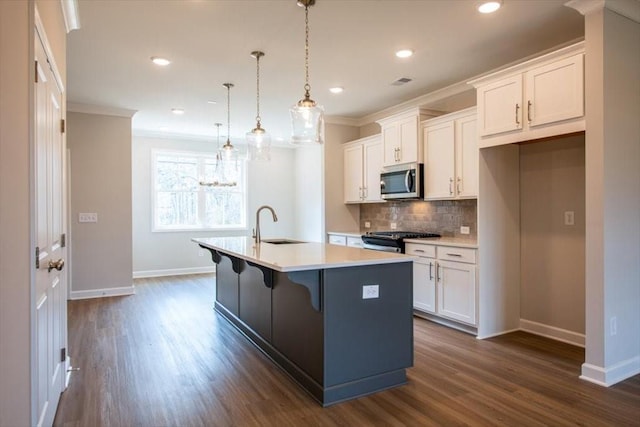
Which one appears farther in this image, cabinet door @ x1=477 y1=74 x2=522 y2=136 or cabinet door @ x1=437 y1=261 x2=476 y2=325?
cabinet door @ x1=437 y1=261 x2=476 y2=325

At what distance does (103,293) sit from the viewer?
566 centimetres

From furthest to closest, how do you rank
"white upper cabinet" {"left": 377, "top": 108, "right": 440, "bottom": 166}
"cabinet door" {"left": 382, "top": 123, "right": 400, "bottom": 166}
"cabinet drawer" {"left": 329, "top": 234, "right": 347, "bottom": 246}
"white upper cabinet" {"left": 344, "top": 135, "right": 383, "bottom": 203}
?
"cabinet drawer" {"left": 329, "top": 234, "right": 347, "bottom": 246} < "white upper cabinet" {"left": 344, "top": 135, "right": 383, "bottom": 203} < "cabinet door" {"left": 382, "top": 123, "right": 400, "bottom": 166} < "white upper cabinet" {"left": 377, "top": 108, "right": 440, "bottom": 166}

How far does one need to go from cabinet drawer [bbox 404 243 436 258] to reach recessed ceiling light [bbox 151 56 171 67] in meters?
3.19

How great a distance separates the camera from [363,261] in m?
2.54

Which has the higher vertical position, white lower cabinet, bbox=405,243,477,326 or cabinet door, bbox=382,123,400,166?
cabinet door, bbox=382,123,400,166

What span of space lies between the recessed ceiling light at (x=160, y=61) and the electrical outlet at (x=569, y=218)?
4.07 m

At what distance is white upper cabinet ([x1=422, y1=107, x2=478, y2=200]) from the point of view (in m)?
4.09

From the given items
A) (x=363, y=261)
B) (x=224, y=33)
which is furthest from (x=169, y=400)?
(x=224, y=33)

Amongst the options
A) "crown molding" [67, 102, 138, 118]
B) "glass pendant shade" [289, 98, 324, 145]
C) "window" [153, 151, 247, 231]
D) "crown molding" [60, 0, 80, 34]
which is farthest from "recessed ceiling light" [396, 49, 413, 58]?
"window" [153, 151, 247, 231]

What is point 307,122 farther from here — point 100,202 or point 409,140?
point 100,202

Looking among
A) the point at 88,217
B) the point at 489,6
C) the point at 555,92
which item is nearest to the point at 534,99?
the point at 555,92

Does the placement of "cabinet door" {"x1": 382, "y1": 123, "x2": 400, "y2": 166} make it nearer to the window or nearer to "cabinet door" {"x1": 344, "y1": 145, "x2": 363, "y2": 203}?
"cabinet door" {"x1": 344, "y1": 145, "x2": 363, "y2": 203}

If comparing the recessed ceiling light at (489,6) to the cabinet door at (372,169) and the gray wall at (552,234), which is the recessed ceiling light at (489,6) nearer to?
the gray wall at (552,234)

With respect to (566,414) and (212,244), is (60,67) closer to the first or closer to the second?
(212,244)
